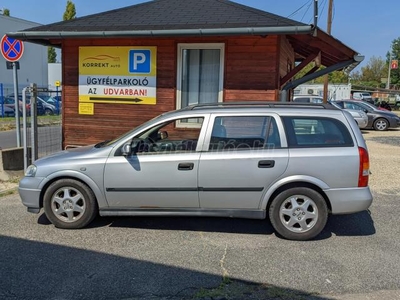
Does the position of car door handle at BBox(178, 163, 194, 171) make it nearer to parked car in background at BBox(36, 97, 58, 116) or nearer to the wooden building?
the wooden building

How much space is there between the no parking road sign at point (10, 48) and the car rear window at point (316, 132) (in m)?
6.15

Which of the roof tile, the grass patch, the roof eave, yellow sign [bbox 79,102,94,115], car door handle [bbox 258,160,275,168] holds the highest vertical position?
the roof tile

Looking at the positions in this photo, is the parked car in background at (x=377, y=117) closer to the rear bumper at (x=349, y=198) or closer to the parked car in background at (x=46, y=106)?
the parked car in background at (x=46, y=106)

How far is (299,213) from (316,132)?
3.26ft

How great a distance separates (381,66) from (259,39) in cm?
8395

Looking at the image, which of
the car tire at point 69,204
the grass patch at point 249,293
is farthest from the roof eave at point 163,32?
the grass patch at point 249,293

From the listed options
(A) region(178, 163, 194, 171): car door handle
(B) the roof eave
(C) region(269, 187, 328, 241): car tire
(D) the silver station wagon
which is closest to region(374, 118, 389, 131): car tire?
(B) the roof eave

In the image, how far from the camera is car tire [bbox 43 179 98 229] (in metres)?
4.77

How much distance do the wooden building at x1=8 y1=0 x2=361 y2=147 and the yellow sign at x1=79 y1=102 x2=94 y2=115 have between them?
0.02 meters

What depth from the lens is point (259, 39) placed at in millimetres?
7617

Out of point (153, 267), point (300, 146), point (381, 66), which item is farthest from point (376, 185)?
point (381, 66)

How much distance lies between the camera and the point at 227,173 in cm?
451

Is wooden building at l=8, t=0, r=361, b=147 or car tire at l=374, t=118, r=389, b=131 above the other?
wooden building at l=8, t=0, r=361, b=147

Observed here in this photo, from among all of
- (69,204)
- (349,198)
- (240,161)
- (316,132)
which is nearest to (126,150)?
(69,204)
